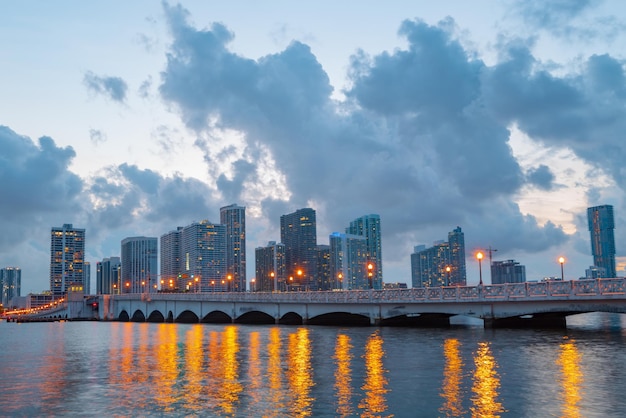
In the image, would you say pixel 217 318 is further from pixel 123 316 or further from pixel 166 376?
pixel 166 376

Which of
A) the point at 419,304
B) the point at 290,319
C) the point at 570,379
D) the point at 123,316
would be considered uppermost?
the point at 419,304

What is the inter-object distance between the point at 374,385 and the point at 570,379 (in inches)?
381

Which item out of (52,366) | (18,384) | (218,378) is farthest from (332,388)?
(52,366)

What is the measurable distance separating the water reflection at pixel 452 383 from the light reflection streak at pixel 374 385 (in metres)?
2.56

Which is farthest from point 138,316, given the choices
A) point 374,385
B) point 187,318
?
point 374,385

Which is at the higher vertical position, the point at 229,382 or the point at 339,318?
the point at 229,382

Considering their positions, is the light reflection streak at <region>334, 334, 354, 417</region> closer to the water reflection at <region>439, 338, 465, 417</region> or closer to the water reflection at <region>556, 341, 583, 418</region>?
the water reflection at <region>439, 338, 465, 417</region>

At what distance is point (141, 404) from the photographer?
25.7 metres

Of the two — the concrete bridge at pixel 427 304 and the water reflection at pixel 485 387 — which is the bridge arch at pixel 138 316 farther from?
the water reflection at pixel 485 387

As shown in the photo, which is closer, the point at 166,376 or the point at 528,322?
the point at 166,376

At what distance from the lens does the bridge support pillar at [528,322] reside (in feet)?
210

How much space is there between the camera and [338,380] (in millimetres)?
31141

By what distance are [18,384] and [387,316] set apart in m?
47.8

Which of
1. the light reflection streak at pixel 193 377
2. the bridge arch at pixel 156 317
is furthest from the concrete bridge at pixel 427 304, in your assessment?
the light reflection streak at pixel 193 377
